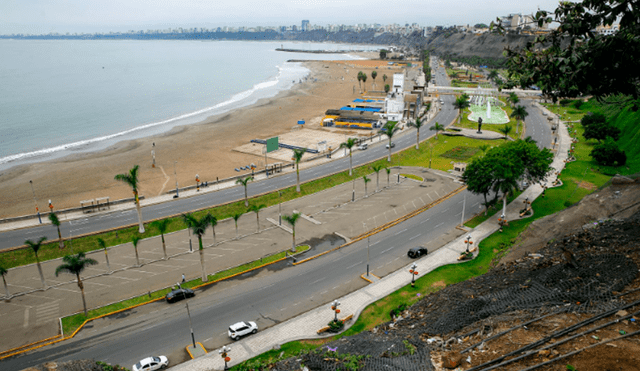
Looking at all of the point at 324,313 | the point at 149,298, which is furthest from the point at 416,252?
the point at 149,298

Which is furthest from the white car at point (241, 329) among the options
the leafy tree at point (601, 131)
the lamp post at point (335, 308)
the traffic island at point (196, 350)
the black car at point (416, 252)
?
the leafy tree at point (601, 131)

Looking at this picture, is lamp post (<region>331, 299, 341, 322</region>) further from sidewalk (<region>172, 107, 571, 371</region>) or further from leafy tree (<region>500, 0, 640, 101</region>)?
leafy tree (<region>500, 0, 640, 101</region>)

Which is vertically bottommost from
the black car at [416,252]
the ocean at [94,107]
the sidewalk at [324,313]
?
the sidewalk at [324,313]

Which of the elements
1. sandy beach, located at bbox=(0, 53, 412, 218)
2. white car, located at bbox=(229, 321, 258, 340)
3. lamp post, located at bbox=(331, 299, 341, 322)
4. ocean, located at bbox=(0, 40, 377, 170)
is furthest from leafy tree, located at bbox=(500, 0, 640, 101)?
ocean, located at bbox=(0, 40, 377, 170)

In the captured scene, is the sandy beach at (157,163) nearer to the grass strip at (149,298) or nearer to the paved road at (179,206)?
the paved road at (179,206)

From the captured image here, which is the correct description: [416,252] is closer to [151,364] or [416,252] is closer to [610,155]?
[151,364]

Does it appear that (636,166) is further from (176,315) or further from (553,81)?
(176,315)

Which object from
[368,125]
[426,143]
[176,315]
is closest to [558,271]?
[176,315]
